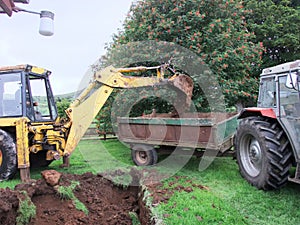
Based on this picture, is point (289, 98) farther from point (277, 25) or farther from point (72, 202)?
point (277, 25)

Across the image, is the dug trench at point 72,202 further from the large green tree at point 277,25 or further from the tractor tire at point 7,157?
the large green tree at point 277,25

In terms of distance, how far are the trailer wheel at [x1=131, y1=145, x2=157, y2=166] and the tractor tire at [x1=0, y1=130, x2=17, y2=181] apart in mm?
2648

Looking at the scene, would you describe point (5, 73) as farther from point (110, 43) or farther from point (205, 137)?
point (110, 43)

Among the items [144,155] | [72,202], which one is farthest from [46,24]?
[144,155]

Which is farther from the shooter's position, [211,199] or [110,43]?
[110,43]

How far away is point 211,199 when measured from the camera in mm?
3918

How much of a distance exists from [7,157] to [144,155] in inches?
116

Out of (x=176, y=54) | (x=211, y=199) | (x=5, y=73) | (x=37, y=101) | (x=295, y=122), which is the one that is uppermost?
(x=176, y=54)

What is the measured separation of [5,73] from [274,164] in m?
5.31

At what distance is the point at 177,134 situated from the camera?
233 inches

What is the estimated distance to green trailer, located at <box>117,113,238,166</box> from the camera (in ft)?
17.4

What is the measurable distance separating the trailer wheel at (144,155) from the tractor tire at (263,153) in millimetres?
2116

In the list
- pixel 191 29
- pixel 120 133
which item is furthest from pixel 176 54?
pixel 120 133

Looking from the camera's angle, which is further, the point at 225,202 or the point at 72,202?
the point at 72,202
